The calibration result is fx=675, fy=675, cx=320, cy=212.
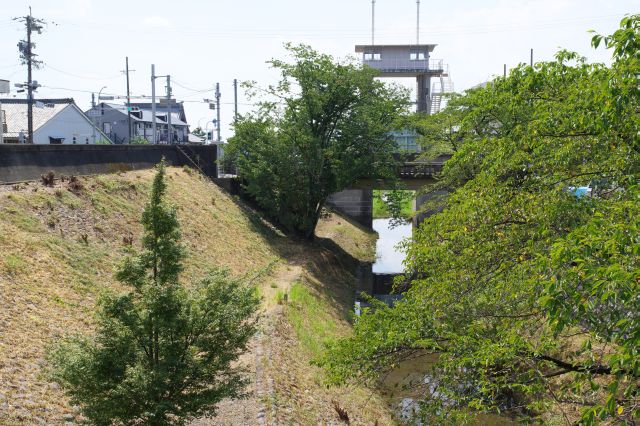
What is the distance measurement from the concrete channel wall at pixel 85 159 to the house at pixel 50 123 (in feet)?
67.9

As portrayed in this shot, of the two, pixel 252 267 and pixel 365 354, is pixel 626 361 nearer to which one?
pixel 365 354

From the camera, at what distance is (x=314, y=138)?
34000 mm

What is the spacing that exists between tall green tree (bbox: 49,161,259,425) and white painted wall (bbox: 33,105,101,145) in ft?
171

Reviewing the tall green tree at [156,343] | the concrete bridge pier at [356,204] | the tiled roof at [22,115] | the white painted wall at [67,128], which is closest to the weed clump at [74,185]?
the tall green tree at [156,343]

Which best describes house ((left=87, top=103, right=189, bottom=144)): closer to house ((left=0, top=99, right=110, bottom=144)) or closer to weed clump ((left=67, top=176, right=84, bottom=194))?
house ((left=0, top=99, right=110, bottom=144))

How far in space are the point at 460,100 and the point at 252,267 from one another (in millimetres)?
11338

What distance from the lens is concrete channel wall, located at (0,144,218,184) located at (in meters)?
22.5

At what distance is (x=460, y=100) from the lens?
2775 centimetres

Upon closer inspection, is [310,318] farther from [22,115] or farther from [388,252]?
[22,115]

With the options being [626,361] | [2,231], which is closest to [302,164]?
[2,231]

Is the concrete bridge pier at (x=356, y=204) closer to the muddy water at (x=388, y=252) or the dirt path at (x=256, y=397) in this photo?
the muddy water at (x=388, y=252)

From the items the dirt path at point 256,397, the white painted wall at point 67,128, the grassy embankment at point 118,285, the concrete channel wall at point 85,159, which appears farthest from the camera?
the white painted wall at point 67,128

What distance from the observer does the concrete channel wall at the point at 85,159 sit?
22469 millimetres

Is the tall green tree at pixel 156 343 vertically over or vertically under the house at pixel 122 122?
under
